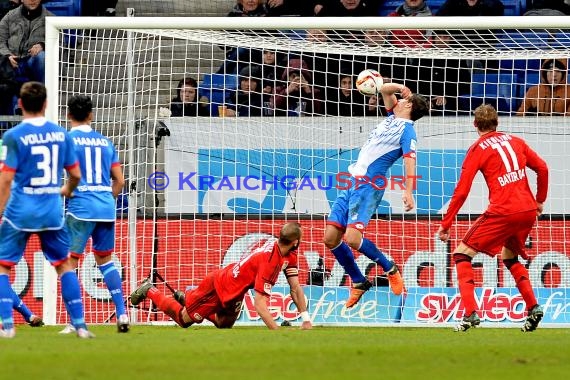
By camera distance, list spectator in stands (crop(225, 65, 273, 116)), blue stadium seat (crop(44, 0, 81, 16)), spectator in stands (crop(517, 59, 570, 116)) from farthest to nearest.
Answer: blue stadium seat (crop(44, 0, 81, 16)) → spectator in stands (crop(225, 65, 273, 116)) → spectator in stands (crop(517, 59, 570, 116))

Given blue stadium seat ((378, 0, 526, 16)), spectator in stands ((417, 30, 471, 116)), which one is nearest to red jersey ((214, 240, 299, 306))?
spectator in stands ((417, 30, 471, 116))

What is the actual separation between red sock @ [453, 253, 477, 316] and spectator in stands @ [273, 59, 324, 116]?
159 inches

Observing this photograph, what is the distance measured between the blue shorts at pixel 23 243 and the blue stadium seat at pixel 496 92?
23.5ft

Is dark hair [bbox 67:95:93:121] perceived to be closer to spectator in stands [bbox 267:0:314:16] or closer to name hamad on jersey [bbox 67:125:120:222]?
name hamad on jersey [bbox 67:125:120:222]

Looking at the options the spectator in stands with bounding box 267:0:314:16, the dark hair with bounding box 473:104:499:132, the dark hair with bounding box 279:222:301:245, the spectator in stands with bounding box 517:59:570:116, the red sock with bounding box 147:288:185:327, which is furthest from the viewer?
the spectator in stands with bounding box 267:0:314:16

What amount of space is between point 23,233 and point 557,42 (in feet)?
27.5

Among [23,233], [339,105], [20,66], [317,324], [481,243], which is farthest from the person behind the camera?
[20,66]

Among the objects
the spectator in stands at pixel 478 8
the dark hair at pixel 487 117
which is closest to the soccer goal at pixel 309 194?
the dark hair at pixel 487 117

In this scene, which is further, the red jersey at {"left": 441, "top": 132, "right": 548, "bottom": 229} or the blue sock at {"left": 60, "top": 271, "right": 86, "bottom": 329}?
the red jersey at {"left": 441, "top": 132, "right": 548, "bottom": 229}

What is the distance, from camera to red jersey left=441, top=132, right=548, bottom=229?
11562 millimetres

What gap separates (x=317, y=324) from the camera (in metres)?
14.1

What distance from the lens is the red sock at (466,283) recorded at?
11.5 metres

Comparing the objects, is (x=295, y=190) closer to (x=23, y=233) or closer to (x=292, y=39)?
(x=292, y=39)

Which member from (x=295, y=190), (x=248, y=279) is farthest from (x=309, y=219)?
(x=248, y=279)
